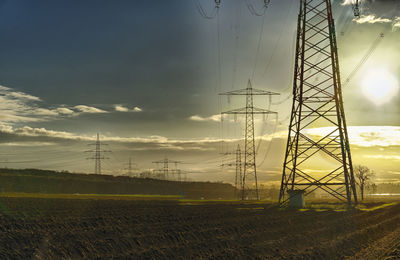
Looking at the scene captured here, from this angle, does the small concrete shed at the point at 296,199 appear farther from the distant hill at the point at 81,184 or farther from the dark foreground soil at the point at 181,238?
the distant hill at the point at 81,184

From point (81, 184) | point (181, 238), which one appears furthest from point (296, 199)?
point (81, 184)

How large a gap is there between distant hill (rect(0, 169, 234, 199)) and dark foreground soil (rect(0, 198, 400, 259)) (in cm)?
4234

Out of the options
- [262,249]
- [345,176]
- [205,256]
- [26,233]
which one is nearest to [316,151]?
[345,176]

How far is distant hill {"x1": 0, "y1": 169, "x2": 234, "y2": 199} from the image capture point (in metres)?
65.3

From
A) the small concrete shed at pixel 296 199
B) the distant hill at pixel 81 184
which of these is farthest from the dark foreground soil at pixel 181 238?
the distant hill at pixel 81 184

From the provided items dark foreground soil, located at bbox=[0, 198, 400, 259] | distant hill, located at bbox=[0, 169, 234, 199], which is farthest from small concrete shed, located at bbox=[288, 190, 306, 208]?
distant hill, located at bbox=[0, 169, 234, 199]

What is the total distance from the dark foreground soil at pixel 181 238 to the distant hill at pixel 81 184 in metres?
42.3

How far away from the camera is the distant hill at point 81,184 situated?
65.3 metres

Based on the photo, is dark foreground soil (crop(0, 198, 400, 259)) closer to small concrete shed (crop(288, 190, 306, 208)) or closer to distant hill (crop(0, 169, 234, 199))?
small concrete shed (crop(288, 190, 306, 208))

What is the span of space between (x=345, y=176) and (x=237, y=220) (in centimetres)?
1197

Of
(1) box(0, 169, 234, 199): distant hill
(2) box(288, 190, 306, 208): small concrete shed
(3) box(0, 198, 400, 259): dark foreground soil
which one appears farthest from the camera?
(1) box(0, 169, 234, 199): distant hill

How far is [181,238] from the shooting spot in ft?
60.0

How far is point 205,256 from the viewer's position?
14.8 metres

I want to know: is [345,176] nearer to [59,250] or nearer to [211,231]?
[211,231]
